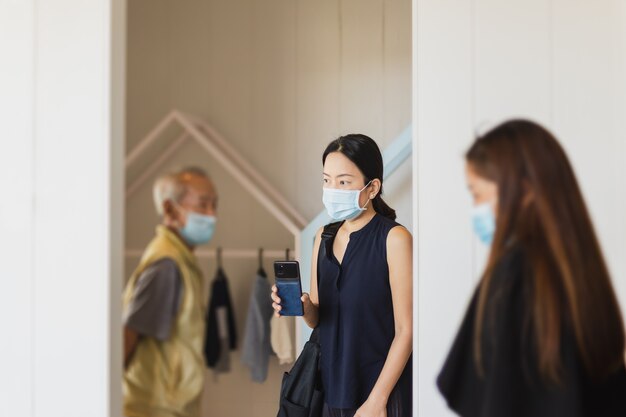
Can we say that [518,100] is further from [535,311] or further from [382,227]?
[535,311]

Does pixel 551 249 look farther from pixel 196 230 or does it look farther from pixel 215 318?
pixel 215 318

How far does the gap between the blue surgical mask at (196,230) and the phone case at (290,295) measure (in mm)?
691

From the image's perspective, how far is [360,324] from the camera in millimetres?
1508

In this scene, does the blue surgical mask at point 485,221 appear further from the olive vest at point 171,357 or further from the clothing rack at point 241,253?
the clothing rack at point 241,253

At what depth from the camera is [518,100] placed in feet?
4.81

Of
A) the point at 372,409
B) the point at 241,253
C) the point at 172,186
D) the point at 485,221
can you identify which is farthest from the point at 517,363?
the point at 241,253

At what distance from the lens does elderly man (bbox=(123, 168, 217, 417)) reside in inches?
79.7

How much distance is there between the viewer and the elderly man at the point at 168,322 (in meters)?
2.02

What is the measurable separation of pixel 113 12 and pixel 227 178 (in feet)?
3.95

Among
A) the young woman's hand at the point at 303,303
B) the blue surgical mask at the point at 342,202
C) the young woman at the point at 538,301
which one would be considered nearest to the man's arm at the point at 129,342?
the young woman's hand at the point at 303,303

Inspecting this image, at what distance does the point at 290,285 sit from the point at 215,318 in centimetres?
121
